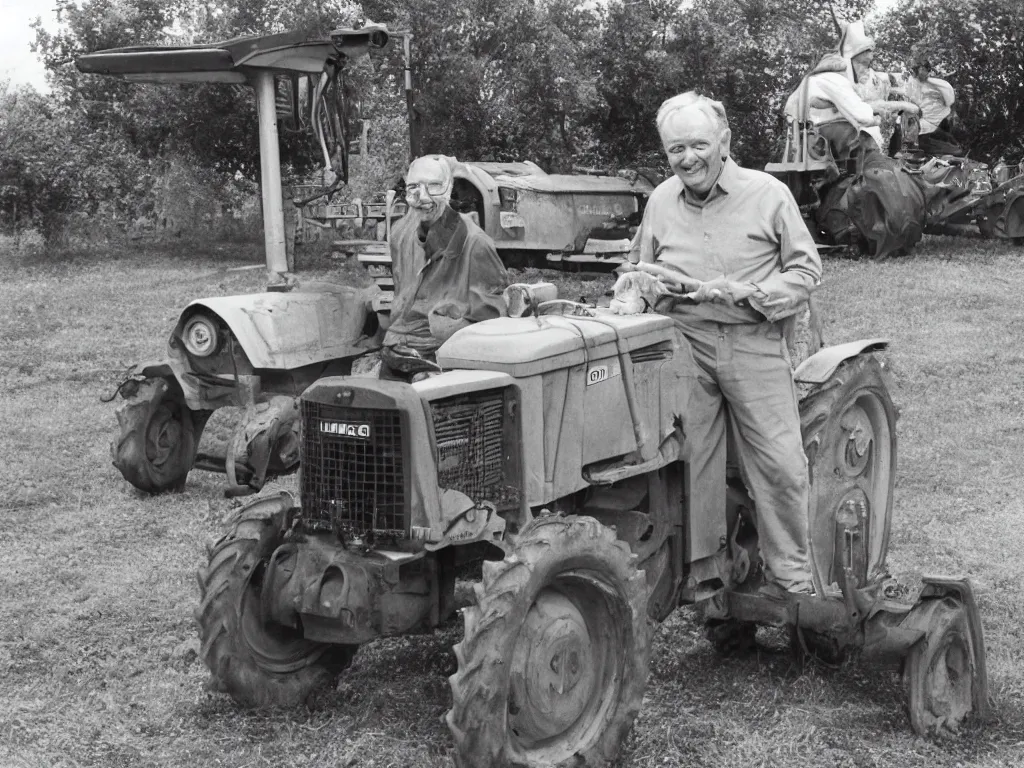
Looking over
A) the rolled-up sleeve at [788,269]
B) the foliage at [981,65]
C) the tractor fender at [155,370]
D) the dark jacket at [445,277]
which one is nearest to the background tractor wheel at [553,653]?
the rolled-up sleeve at [788,269]

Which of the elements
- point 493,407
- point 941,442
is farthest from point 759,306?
point 941,442

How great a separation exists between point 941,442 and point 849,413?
399 cm

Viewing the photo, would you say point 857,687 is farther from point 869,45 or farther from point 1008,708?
point 869,45

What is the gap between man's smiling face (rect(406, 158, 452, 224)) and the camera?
21.6 ft

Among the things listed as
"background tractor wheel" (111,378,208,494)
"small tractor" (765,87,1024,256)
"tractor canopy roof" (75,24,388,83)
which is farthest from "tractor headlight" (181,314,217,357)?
"small tractor" (765,87,1024,256)

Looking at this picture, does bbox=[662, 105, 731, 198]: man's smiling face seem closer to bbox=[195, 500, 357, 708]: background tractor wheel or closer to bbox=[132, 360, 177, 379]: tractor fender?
bbox=[195, 500, 357, 708]: background tractor wheel

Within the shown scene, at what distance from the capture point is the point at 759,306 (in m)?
4.54

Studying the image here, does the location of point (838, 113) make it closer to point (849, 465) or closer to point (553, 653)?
point (849, 465)

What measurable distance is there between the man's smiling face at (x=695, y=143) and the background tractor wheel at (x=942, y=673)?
5.37 feet

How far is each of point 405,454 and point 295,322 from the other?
12.5 feet

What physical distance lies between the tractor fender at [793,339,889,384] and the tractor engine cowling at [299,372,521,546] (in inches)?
60.0

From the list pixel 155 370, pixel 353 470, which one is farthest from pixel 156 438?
pixel 353 470

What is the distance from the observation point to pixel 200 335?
301 inches

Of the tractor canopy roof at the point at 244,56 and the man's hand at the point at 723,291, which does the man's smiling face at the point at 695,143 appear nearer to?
the man's hand at the point at 723,291
